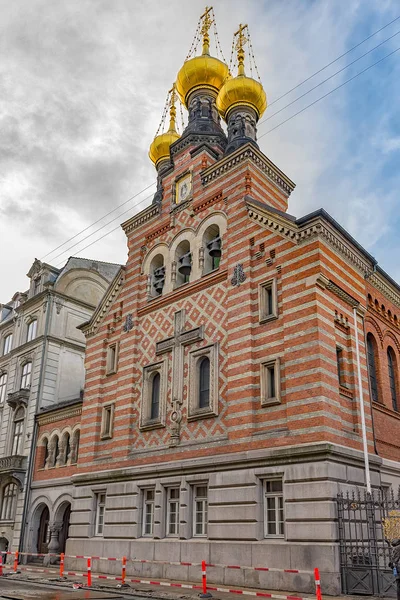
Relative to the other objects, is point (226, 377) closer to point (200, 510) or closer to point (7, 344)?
point (200, 510)

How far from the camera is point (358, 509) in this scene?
14.8 meters

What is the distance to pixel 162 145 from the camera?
3253 cm

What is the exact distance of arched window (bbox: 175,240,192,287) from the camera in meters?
22.8

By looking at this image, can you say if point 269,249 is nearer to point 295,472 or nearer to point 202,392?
point 202,392

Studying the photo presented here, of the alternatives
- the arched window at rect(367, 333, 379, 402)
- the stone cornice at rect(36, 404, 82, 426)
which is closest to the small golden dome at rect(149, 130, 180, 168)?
the stone cornice at rect(36, 404, 82, 426)

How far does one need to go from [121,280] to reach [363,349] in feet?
38.4

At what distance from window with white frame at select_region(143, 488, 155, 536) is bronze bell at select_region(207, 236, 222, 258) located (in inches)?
361

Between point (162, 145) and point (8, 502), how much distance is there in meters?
21.6

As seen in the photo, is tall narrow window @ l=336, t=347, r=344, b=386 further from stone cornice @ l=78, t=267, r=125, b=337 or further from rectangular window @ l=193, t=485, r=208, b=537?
stone cornice @ l=78, t=267, r=125, b=337

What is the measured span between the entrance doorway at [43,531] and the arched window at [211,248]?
15725mm

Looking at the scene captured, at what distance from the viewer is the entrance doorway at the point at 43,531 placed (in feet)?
90.8

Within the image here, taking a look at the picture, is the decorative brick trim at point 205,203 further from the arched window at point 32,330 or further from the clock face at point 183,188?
the arched window at point 32,330

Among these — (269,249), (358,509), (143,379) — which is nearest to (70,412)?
(143,379)

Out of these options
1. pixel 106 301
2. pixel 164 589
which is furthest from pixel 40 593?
pixel 106 301
